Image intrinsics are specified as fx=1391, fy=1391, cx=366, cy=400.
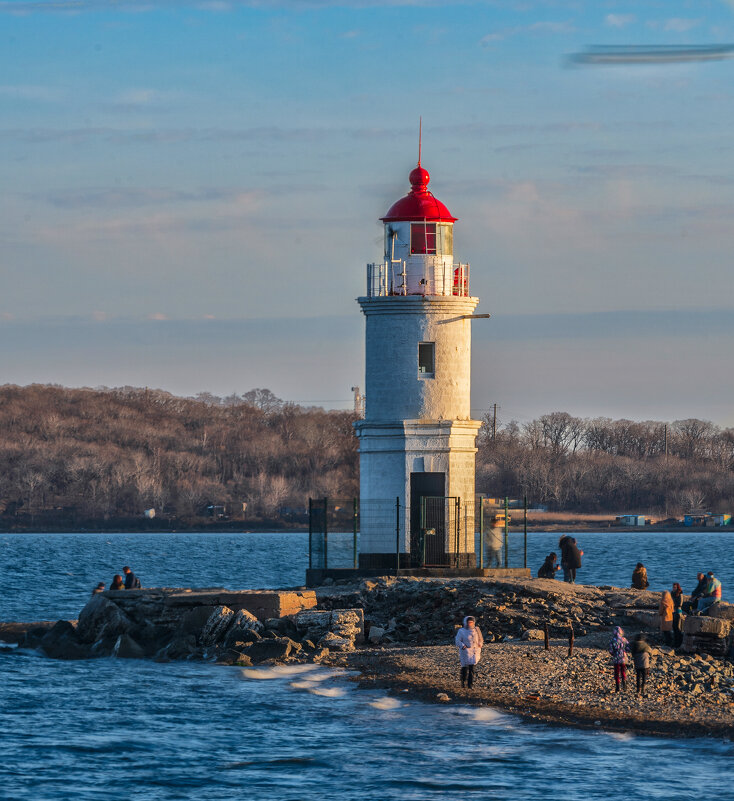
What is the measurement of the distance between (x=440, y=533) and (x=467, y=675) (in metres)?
9.67

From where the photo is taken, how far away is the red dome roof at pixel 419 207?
3425cm

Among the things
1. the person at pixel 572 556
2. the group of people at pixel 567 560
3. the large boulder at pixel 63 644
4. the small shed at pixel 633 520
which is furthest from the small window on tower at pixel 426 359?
the small shed at pixel 633 520

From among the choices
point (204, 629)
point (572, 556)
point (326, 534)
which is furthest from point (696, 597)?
point (204, 629)

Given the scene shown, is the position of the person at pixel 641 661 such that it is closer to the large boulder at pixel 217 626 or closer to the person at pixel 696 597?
the person at pixel 696 597

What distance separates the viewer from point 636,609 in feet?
99.0

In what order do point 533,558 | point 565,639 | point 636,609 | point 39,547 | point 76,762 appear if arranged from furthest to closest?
point 39,547 < point 533,558 < point 636,609 < point 565,639 < point 76,762

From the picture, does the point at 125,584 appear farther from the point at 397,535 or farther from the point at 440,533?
the point at 440,533

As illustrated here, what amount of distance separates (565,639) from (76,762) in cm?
1072

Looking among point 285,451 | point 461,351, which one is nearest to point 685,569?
point 461,351

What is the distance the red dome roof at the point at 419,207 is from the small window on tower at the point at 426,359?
3.11 m

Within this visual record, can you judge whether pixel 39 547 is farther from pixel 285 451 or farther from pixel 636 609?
pixel 636 609

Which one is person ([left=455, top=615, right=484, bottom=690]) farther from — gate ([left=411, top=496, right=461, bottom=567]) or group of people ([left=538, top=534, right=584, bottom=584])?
group of people ([left=538, top=534, right=584, bottom=584])

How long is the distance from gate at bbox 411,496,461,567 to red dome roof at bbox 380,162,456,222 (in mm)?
6903

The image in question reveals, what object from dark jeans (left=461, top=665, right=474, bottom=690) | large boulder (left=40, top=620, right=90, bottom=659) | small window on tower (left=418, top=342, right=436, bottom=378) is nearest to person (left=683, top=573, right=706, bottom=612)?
dark jeans (left=461, top=665, right=474, bottom=690)
